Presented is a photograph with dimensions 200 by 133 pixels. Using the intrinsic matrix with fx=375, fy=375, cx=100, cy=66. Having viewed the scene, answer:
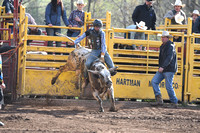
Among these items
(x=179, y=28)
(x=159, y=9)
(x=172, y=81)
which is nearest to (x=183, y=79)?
(x=172, y=81)

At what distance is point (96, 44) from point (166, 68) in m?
2.10

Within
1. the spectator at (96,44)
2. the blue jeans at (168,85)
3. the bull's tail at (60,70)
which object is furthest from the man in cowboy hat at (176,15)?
the bull's tail at (60,70)

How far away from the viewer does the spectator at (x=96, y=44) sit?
959 centimetres

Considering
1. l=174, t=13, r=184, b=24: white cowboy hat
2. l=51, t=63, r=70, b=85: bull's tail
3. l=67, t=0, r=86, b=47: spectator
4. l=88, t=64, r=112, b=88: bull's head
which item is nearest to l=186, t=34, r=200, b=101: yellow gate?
l=174, t=13, r=184, b=24: white cowboy hat

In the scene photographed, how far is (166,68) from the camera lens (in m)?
10.3

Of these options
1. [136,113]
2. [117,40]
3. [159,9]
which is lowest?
[136,113]

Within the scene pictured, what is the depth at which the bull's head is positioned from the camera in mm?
9141

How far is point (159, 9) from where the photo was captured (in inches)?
A: 1002

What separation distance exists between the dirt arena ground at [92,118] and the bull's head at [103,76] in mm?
682

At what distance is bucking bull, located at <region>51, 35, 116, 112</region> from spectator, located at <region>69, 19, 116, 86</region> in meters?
0.20

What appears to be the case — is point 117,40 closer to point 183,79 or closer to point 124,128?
point 183,79

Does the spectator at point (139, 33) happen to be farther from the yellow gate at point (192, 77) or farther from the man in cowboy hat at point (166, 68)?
the yellow gate at point (192, 77)

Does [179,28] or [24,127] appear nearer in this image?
[24,127]

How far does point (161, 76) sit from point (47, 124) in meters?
4.48
